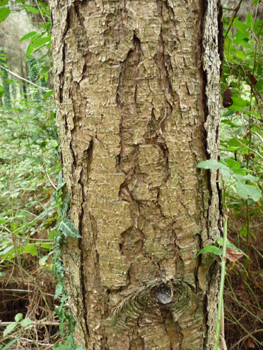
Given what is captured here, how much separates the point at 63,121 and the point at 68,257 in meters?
0.47

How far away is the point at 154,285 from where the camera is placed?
0.75 metres

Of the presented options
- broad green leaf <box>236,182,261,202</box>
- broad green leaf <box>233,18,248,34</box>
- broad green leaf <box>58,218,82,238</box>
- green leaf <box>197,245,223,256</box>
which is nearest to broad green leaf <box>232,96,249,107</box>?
broad green leaf <box>233,18,248,34</box>

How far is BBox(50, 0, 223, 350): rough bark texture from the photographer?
0.65m

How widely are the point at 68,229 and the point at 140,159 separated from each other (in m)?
0.34

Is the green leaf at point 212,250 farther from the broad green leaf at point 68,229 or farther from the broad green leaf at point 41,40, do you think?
the broad green leaf at point 41,40

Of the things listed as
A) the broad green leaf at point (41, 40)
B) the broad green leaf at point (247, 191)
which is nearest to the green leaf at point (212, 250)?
the broad green leaf at point (247, 191)

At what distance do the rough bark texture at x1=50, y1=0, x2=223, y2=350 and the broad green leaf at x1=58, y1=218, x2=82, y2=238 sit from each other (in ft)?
0.07

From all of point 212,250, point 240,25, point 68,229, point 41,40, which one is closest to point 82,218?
point 68,229

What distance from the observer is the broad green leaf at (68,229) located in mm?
785

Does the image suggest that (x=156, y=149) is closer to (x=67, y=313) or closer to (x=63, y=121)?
(x=63, y=121)

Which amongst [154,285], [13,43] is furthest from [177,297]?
[13,43]

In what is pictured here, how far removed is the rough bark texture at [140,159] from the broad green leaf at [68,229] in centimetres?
2

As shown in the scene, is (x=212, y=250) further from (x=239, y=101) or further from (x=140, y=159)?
(x=239, y=101)

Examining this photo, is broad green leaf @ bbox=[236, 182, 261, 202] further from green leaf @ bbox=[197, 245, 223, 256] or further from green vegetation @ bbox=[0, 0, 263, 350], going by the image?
green leaf @ bbox=[197, 245, 223, 256]
